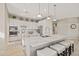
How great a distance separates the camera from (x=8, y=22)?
5.33 ft

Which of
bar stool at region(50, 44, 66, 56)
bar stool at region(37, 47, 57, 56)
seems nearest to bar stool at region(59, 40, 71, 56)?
bar stool at region(50, 44, 66, 56)

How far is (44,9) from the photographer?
1649mm

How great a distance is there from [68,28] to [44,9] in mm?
527

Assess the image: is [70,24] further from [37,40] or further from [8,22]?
[8,22]

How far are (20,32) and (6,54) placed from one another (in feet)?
1.45

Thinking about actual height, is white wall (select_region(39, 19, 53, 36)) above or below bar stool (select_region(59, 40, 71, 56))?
above

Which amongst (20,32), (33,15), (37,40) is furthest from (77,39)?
(20,32)

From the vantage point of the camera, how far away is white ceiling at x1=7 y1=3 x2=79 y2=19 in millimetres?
1635

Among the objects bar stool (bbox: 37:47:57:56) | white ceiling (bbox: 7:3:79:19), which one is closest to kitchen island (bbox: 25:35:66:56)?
bar stool (bbox: 37:47:57:56)

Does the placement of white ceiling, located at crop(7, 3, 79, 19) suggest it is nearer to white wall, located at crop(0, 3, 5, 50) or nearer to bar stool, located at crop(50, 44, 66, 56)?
white wall, located at crop(0, 3, 5, 50)

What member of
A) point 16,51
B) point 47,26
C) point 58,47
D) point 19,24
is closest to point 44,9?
Result: point 47,26

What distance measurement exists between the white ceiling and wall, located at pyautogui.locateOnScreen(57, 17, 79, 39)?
0.28 ft

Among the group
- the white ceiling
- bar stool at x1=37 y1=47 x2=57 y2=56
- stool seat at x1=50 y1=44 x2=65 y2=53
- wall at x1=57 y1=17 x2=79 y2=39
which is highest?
the white ceiling

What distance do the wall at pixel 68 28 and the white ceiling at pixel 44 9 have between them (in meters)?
0.08
